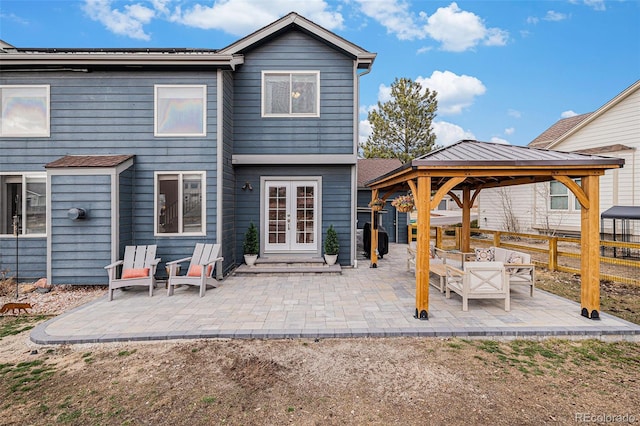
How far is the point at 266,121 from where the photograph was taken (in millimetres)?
8188

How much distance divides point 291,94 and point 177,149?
10.8 feet

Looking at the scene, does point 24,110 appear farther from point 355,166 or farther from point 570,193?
point 570,193

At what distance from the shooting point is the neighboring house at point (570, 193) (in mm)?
10523

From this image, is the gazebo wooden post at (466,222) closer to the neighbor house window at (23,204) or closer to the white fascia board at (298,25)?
the white fascia board at (298,25)

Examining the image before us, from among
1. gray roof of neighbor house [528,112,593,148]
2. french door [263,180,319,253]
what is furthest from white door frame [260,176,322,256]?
gray roof of neighbor house [528,112,593,148]

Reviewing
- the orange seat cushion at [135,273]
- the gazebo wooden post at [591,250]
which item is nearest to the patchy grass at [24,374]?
the orange seat cushion at [135,273]

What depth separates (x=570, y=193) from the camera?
12172 mm

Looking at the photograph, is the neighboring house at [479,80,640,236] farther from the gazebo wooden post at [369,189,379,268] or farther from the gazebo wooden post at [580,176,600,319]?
the gazebo wooden post at [580,176,600,319]

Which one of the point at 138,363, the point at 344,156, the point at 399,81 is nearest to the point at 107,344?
the point at 138,363

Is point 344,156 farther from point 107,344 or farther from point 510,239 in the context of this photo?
point 510,239

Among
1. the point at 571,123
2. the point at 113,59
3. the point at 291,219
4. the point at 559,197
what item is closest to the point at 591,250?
the point at 291,219

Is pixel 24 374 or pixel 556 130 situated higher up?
pixel 556 130

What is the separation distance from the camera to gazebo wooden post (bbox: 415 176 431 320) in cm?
451

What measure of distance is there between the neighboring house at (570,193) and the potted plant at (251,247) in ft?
37.6
